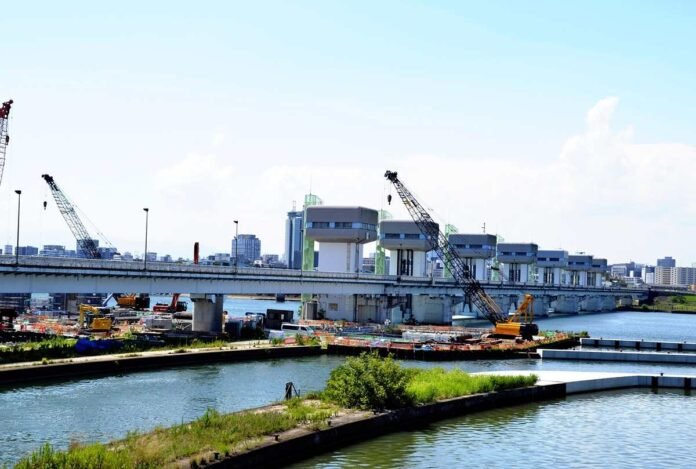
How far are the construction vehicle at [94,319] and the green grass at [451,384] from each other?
49.3 m

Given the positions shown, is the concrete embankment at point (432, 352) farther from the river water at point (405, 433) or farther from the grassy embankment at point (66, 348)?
the river water at point (405, 433)

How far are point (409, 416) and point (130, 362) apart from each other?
31.1m

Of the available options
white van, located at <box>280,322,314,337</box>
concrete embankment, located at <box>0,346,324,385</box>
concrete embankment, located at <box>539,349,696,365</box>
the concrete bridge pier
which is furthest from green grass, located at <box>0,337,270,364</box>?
concrete embankment, located at <box>539,349,696,365</box>

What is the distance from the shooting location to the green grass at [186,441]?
28.4 meters

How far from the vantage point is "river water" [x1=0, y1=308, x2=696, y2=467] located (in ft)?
127

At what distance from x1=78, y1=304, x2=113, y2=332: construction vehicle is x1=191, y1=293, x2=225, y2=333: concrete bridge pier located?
10107 millimetres

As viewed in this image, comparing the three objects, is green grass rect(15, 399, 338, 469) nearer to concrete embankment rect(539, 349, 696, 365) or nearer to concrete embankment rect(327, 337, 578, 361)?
concrete embankment rect(327, 337, 578, 361)

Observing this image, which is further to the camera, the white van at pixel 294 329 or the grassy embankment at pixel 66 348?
the white van at pixel 294 329

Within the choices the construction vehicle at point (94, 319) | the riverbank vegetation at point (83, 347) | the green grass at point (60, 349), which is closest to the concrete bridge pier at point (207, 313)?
the riverbank vegetation at point (83, 347)

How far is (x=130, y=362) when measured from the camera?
68.1 m

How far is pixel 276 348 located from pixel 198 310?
1672 centimetres

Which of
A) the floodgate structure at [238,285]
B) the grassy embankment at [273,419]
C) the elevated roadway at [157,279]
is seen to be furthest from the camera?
the floodgate structure at [238,285]

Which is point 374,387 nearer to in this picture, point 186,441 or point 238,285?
point 186,441

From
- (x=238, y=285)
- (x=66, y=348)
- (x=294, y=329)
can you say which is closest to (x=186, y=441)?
(x=66, y=348)
